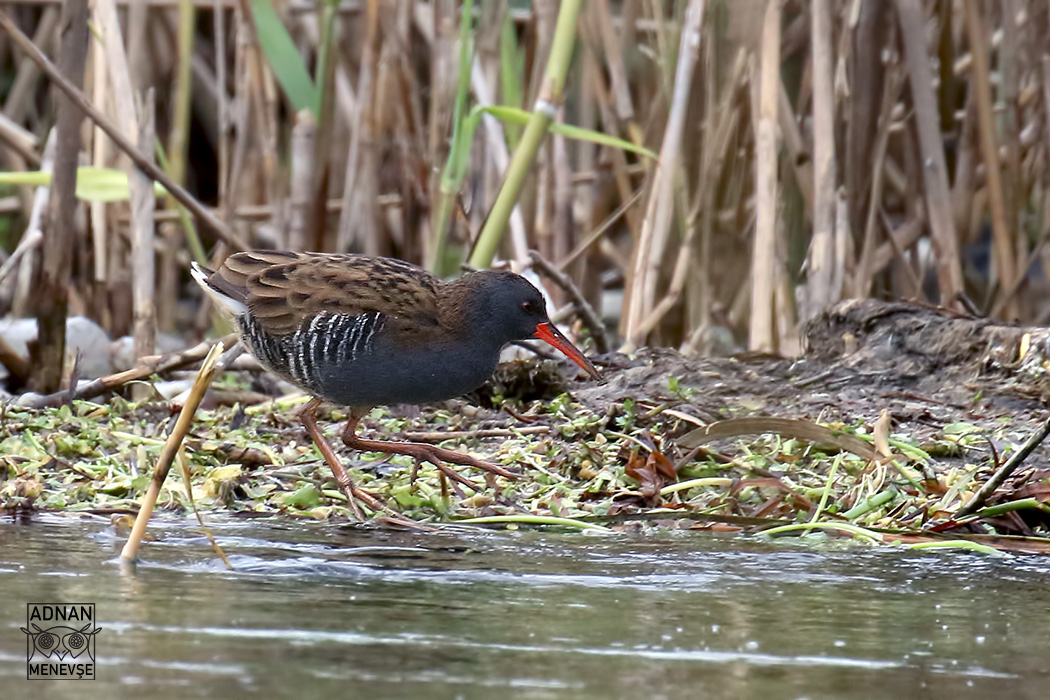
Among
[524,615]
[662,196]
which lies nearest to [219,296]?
[662,196]

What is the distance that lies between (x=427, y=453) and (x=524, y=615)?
1585 mm

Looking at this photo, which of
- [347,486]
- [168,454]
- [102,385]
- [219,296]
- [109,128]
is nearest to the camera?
[168,454]

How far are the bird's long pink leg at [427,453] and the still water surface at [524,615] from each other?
1.56 feet

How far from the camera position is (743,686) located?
2.19m

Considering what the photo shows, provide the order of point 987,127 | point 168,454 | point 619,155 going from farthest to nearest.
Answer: point 619,155, point 987,127, point 168,454

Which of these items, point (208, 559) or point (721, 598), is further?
point (208, 559)

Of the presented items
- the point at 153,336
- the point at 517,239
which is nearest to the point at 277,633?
the point at 153,336

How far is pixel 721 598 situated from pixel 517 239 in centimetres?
354

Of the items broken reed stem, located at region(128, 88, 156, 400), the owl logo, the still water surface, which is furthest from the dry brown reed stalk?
the owl logo

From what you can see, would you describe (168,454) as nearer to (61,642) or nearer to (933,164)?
(61,642)

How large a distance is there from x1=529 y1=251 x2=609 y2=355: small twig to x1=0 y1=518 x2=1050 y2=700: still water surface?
1.94m

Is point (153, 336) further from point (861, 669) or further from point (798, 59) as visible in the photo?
point (861, 669)

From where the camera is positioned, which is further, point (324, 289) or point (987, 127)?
point (987, 127)
